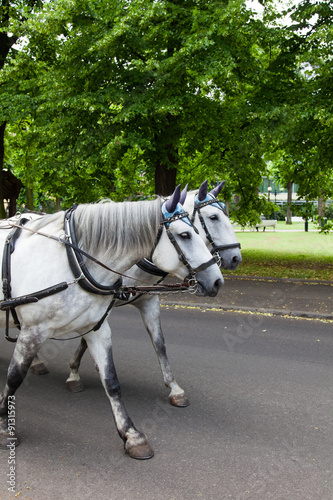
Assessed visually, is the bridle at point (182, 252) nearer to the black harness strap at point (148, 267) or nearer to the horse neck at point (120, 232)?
the horse neck at point (120, 232)

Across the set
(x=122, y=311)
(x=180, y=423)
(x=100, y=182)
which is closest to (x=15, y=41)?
(x=100, y=182)

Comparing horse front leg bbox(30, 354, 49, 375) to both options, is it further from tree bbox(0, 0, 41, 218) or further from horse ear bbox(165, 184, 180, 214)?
tree bbox(0, 0, 41, 218)

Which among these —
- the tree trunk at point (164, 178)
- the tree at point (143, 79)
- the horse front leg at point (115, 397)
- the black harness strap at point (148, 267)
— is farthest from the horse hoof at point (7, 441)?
the tree trunk at point (164, 178)

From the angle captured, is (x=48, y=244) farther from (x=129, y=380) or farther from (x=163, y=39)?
(x=163, y=39)

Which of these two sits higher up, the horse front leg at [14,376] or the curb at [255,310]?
the horse front leg at [14,376]

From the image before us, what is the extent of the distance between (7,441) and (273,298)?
7062mm

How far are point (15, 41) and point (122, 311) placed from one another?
11702mm

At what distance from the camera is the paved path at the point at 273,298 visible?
8.48 m

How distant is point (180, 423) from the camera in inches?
155

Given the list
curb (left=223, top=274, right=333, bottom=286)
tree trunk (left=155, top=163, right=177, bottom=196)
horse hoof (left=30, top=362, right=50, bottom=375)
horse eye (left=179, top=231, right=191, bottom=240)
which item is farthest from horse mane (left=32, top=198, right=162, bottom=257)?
tree trunk (left=155, top=163, right=177, bottom=196)

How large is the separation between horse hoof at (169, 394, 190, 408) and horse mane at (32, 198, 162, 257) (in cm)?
170

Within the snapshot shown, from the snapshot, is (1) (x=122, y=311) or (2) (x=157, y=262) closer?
(2) (x=157, y=262)

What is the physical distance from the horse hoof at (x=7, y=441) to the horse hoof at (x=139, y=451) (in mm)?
927

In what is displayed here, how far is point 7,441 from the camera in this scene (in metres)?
3.54
